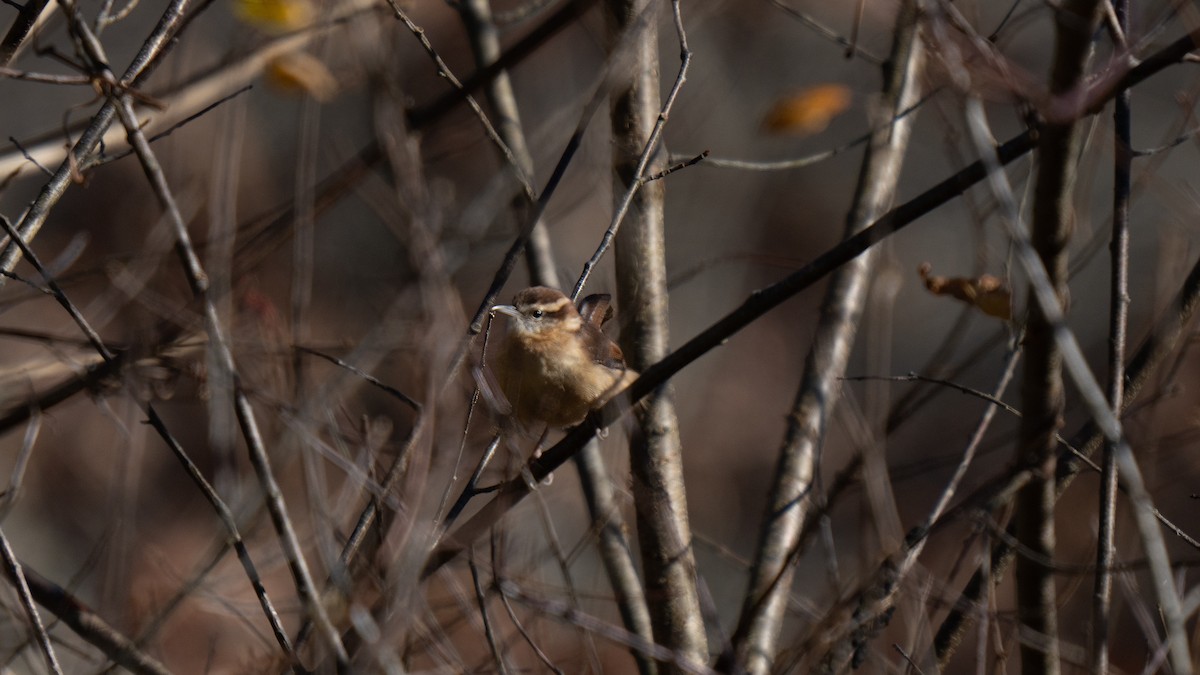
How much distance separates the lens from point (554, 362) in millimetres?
4645

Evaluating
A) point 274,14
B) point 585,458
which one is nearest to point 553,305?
point 585,458

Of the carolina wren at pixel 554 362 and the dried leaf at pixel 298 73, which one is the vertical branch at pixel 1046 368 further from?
the dried leaf at pixel 298 73

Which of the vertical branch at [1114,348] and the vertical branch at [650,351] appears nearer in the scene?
the vertical branch at [1114,348]

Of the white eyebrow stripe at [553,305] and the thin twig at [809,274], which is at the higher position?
the white eyebrow stripe at [553,305]

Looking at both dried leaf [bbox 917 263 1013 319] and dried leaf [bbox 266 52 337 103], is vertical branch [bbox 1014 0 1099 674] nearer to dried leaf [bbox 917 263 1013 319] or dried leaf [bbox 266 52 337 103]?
dried leaf [bbox 917 263 1013 319]

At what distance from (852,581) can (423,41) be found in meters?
2.34

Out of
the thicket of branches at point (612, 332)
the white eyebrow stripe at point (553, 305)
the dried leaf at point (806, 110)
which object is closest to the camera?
the thicket of branches at point (612, 332)

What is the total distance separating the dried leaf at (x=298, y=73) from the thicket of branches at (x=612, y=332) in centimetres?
6

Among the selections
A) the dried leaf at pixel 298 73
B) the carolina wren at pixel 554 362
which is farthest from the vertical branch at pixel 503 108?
the dried leaf at pixel 298 73

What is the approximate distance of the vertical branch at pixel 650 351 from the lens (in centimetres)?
441

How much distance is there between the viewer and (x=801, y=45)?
33.9ft

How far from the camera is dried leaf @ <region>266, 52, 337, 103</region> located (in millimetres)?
4484

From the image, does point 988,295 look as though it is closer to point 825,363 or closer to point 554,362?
point 825,363

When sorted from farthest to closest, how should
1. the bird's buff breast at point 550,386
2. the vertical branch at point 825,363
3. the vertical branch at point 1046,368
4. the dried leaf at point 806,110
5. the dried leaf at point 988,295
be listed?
1. the dried leaf at point 806,110
2. the bird's buff breast at point 550,386
3. the vertical branch at point 825,363
4. the dried leaf at point 988,295
5. the vertical branch at point 1046,368
